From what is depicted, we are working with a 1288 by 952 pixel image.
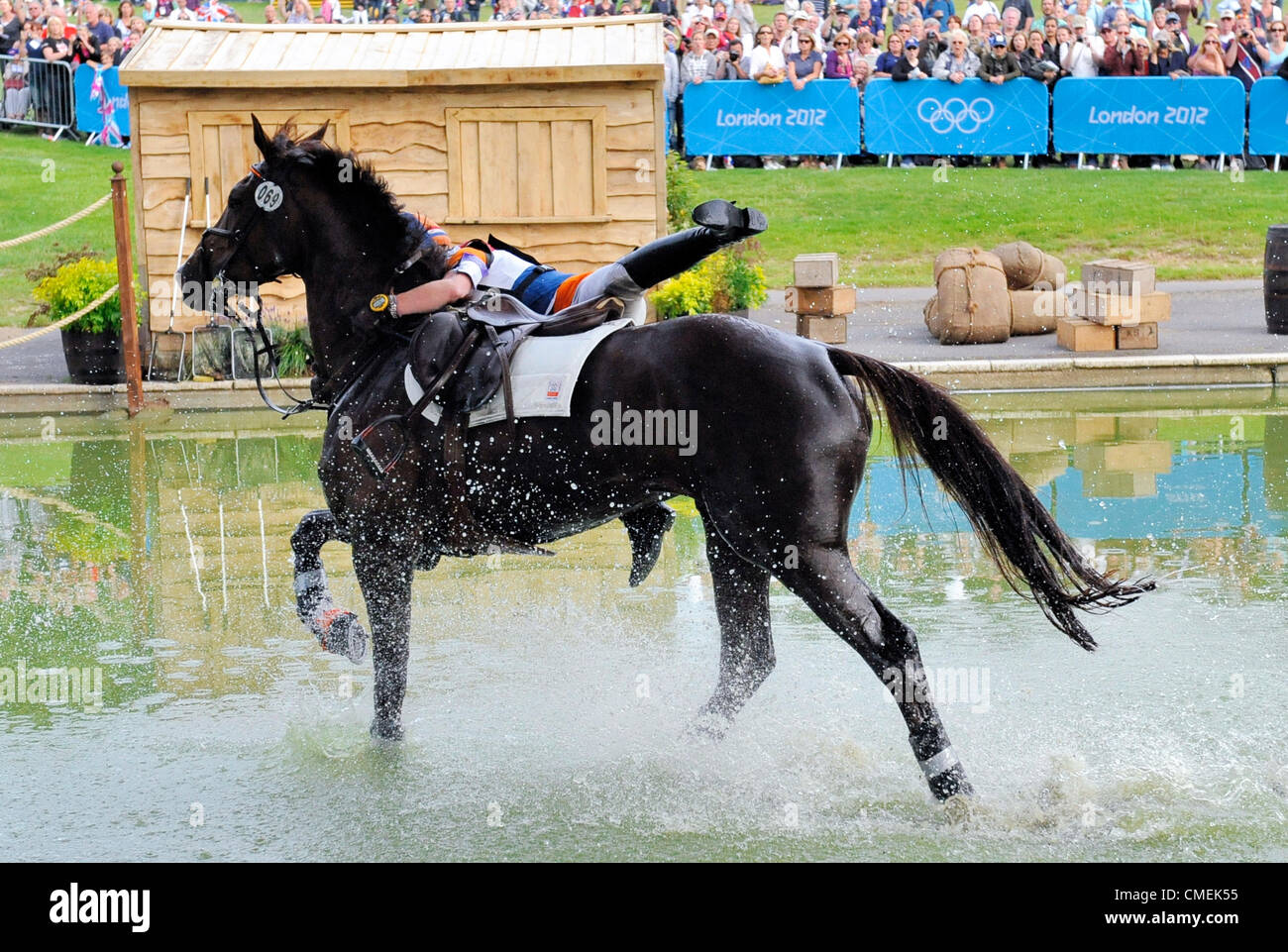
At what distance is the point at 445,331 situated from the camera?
5.61 m

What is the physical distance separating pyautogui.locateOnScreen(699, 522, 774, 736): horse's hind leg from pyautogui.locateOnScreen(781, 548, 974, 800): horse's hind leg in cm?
69

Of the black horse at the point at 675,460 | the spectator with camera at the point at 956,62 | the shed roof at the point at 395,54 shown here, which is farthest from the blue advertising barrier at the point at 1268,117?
the black horse at the point at 675,460

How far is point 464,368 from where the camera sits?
18.4 ft

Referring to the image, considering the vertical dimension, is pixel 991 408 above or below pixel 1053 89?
below

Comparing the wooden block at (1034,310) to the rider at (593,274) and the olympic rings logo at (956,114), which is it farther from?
the rider at (593,274)

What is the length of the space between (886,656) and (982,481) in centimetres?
75

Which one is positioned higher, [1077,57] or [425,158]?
[1077,57]

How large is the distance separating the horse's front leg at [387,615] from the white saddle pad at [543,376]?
0.56 meters

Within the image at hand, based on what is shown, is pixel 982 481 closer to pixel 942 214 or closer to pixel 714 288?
pixel 714 288

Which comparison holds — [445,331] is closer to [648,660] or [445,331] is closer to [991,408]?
[648,660]

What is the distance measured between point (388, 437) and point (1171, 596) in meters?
3.98

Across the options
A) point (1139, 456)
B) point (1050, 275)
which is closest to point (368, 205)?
point (1139, 456)

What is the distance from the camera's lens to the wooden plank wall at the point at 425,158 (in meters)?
13.5
